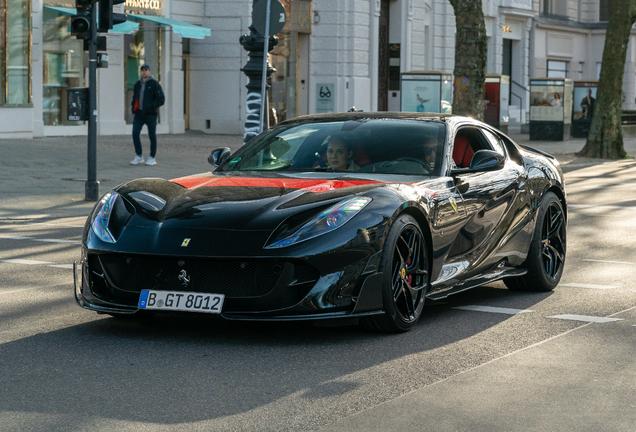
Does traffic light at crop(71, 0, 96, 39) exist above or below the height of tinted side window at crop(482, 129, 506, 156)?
above

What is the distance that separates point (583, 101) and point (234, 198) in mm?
32000

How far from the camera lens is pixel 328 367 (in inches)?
203

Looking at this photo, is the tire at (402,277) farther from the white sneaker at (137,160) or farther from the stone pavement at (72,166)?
the white sneaker at (137,160)

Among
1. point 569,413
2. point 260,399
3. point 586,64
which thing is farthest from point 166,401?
point 586,64

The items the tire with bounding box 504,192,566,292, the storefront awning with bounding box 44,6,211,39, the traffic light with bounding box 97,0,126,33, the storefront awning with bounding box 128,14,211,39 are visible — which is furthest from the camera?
the storefront awning with bounding box 128,14,211,39

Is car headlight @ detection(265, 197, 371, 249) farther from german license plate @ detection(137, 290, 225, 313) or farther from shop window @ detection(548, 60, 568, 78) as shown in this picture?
shop window @ detection(548, 60, 568, 78)

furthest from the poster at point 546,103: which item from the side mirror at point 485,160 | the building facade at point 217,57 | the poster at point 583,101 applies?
the side mirror at point 485,160

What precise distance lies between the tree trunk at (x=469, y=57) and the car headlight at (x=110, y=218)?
1891 centimetres

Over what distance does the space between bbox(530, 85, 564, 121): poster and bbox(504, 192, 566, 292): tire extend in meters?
26.7

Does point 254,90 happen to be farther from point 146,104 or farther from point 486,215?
point 486,215

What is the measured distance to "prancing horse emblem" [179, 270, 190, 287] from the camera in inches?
219

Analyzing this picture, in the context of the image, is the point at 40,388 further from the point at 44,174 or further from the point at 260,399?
the point at 44,174

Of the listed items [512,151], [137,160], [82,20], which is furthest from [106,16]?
[512,151]

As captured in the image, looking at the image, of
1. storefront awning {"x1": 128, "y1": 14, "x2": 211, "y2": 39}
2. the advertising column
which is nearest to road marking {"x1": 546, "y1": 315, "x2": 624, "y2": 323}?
storefront awning {"x1": 128, "y1": 14, "x2": 211, "y2": 39}
